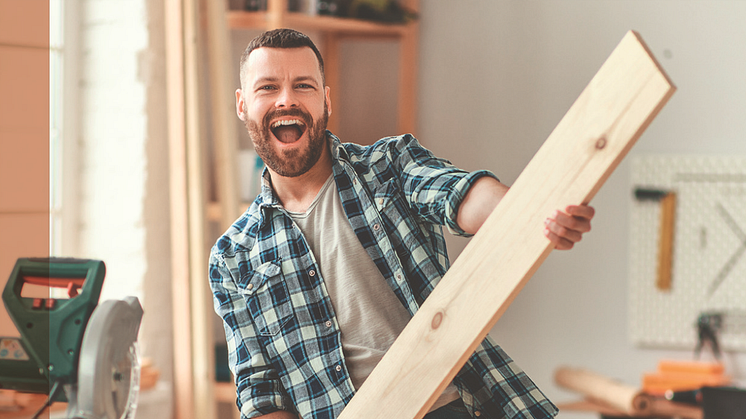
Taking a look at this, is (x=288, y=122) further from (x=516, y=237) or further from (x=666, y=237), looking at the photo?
(x=666, y=237)

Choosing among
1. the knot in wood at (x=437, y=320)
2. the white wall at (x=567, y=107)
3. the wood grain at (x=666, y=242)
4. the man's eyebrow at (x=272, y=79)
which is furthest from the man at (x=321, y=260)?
the wood grain at (x=666, y=242)

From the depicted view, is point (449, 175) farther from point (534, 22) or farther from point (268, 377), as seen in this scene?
point (534, 22)

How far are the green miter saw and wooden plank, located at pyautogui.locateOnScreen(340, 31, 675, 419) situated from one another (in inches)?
12.3

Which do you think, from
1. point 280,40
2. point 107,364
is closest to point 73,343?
point 107,364

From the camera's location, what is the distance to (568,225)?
71 centimetres

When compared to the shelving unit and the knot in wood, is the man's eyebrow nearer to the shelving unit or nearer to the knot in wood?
the knot in wood

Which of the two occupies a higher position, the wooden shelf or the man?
the wooden shelf

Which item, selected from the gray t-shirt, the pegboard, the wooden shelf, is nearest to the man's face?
the gray t-shirt

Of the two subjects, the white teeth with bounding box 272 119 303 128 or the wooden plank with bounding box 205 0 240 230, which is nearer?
the white teeth with bounding box 272 119 303 128

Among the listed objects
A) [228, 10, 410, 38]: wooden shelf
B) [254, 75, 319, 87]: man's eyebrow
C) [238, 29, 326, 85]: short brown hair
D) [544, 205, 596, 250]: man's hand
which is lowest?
[544, 205, 596, 250]: man's hand

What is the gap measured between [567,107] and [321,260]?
1.83 m

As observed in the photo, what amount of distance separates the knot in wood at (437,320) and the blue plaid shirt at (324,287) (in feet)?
0.35

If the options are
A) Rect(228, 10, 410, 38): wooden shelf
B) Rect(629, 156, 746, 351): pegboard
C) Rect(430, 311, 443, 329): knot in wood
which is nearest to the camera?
Rect(430, 311, 443, 329): knot in wood

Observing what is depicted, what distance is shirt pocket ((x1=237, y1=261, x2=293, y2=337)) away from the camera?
0.98 meters
